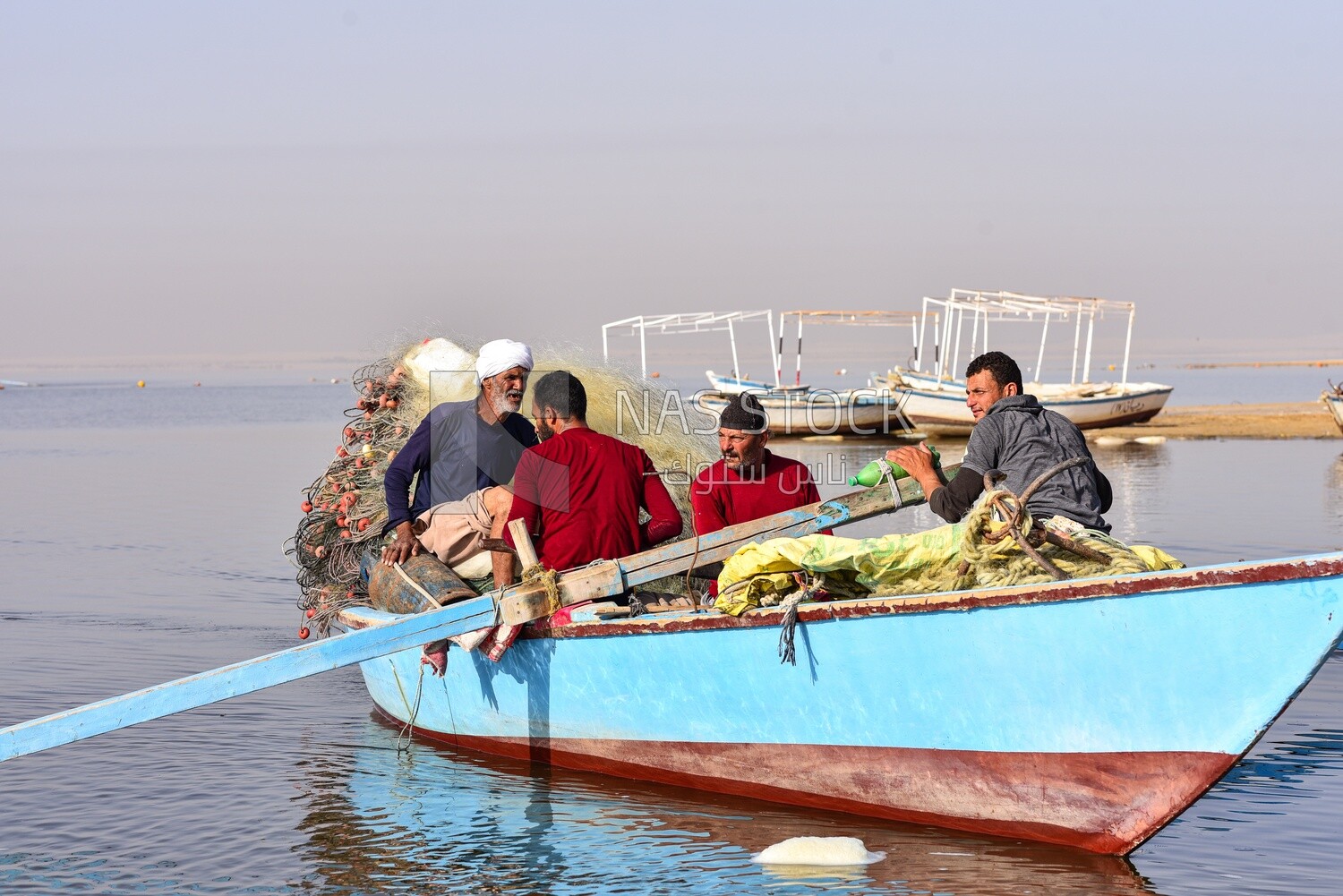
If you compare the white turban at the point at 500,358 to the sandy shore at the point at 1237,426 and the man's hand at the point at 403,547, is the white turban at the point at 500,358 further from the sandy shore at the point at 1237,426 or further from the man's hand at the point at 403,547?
the sandy shore at the point at 1237,426

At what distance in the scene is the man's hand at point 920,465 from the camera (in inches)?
236

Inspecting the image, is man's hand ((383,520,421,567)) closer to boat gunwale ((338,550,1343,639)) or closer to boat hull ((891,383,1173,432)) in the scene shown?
boat gunwale ((338,550,1343,639))

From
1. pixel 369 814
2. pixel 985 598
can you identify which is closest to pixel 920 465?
pixel 985 598

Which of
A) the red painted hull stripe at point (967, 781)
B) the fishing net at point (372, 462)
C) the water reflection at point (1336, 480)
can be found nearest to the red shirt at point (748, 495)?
the red painted hull stripe at point (967, 781)

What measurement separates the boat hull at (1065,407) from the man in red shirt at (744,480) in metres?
27.8

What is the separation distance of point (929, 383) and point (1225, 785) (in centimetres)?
3007

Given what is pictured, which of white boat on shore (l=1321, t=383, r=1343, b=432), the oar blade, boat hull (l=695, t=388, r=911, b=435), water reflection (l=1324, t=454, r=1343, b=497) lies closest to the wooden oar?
the oar blade

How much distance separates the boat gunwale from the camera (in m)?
4.73

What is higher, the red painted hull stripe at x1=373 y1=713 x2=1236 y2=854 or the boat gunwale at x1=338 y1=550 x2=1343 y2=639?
the boat gunwale at x1=338 y1=550 x2=1343 y2=639

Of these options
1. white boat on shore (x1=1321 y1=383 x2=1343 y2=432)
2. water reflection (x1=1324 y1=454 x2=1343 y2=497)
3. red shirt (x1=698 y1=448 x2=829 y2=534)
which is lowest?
water reflection (x1=1324 y1=454 x2=1343 y2=497)

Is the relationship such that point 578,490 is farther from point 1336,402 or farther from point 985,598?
point 1336,402

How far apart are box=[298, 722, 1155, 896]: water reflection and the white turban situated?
205 centimetres

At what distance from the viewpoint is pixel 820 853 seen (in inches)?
227

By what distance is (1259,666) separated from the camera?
16.2ft
